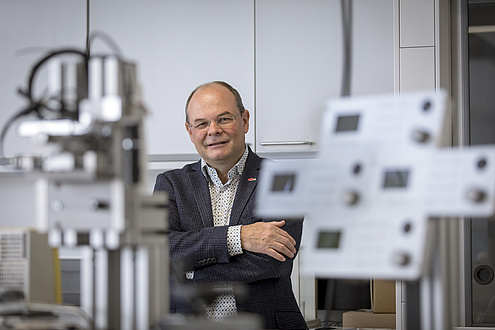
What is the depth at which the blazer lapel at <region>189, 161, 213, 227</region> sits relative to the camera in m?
2.02

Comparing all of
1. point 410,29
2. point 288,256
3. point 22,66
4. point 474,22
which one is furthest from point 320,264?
point 22,66

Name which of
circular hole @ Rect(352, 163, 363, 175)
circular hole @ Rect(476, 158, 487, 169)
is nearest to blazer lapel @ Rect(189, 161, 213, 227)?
circular hole @ Rect(352, 163, 363, 175)

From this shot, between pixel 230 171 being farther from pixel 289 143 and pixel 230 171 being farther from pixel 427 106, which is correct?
pixel 427 106

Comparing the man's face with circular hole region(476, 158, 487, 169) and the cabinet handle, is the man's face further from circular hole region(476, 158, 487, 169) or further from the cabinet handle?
circular hole region(476, 158, 487, 169)

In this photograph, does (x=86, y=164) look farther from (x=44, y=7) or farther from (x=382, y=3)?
(x=44, y=7)

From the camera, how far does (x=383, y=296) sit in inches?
103

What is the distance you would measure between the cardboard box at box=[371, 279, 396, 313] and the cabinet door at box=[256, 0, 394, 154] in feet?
2.15

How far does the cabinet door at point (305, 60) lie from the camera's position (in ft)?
9.35

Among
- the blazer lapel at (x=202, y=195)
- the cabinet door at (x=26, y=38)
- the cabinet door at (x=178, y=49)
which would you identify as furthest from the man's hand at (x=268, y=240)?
the cabinet door at (x=26, y=38)

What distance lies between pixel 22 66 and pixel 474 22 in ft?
6.77

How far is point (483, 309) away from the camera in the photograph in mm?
2480

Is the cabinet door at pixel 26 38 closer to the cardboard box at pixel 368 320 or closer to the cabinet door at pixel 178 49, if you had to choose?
the cabinet door at pixel 178 49

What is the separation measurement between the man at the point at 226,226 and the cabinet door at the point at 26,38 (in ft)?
4.12

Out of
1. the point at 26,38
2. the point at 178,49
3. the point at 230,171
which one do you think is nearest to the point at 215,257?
the point at 230,171
